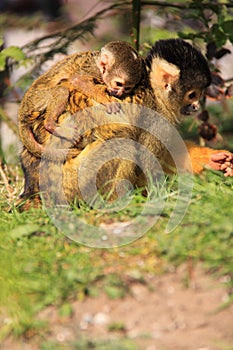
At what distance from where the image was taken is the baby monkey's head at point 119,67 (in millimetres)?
4082

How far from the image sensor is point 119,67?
160 inches


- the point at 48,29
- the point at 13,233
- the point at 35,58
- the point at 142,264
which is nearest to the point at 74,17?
the point at 48,29

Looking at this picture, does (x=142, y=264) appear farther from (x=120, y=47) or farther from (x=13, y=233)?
(x=120, y=47)

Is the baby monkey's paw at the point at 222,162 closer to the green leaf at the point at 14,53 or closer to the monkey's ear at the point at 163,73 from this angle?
the monkey's ear at the point at 163,73

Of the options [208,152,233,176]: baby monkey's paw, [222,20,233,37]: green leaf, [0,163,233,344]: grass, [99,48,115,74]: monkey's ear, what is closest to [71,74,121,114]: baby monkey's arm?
[99,48,115,74]: monkey's ear

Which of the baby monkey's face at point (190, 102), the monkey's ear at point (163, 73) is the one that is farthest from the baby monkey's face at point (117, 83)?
the baby monkey's face at point (190, 102)

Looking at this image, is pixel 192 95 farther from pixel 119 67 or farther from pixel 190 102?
pixel 119 67

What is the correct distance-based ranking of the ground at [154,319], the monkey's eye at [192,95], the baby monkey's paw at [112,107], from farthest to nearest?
the monkey's eye at [192,95] < the baby monkey's paw at [112,107] < the ground at [154,319]

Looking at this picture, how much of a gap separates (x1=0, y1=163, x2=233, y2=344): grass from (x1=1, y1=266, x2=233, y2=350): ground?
0.04 metres

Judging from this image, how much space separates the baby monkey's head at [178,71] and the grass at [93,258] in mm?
899

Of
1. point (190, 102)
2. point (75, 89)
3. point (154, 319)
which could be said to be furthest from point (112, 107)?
point (154, 319)

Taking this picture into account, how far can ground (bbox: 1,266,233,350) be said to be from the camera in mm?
2887

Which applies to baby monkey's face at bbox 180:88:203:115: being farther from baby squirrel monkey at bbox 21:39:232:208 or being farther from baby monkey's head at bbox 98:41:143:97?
baby monkey's head at bbox 98:41:143:97

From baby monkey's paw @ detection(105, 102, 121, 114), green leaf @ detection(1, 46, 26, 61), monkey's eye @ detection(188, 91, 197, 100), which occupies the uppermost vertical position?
green leaf @ detection(1, 46, 26, 61)
